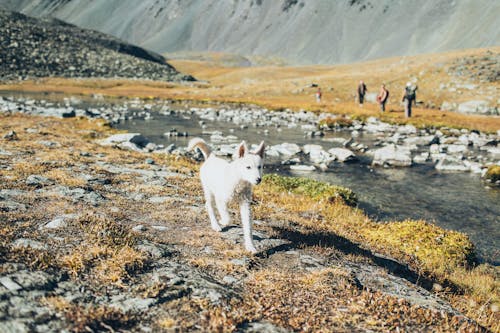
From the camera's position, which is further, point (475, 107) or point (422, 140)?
point (475, 107)

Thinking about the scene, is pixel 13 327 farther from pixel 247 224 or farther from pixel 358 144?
pixel 358 144

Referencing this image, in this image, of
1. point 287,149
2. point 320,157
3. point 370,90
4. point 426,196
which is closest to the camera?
point 426,196

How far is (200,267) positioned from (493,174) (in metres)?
20.5

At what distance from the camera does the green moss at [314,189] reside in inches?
635

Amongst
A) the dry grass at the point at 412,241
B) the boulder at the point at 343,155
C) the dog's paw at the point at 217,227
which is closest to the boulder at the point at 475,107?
the boulder at the point at 343,155

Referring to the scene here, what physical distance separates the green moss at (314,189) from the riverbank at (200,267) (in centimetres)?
251

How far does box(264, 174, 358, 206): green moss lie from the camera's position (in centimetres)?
1614

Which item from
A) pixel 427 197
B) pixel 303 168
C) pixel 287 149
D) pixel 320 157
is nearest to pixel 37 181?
pixel 303 168

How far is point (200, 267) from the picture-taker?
7.04 metres

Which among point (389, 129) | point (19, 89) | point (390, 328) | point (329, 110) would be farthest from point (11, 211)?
point (19, 89)

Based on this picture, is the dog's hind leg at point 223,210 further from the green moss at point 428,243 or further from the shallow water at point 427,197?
the shallow water at point 427,197

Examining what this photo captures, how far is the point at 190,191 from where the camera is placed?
43.9ft

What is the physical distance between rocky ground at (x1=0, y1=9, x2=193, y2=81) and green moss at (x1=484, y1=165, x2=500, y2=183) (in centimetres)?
10778

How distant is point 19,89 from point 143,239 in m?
93.7
